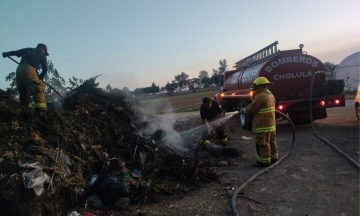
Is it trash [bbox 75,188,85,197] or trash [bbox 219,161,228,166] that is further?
trash [bbox 219,161,228,166]

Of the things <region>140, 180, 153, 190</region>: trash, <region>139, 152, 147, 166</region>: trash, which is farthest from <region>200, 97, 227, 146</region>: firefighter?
<region>140, 180, 153, 190</region>: trash

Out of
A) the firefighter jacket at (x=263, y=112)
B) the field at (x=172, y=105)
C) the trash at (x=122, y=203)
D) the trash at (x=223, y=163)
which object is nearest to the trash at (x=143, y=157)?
the trash at (x=122, y=203)

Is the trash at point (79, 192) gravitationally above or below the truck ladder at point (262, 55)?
below

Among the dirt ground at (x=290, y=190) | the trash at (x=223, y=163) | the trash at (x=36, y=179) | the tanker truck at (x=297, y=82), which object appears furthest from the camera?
the tanker truck at (x=297, y=82)

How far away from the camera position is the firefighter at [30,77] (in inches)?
223

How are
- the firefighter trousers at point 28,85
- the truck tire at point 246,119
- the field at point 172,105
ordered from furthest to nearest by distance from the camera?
the field at point 172,105
the truck tire at point 246,119
the firefighter trousers at point 28,85

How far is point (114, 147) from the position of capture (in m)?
4.92

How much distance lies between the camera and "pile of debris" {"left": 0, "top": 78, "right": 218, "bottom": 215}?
3156 millimetres

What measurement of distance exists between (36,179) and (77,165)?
34.2 inches

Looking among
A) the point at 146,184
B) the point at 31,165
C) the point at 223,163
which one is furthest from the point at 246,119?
the point at 31,165

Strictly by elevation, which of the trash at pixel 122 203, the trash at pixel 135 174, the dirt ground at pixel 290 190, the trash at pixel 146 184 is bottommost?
the dirt ground at pixel 290 190

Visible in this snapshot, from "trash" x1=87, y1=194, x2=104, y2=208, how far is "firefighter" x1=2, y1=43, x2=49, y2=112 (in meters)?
2.98

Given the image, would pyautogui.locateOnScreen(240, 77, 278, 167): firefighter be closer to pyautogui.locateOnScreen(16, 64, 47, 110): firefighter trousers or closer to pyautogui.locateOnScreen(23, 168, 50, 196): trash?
pyautogui.locateOnScreen(23, 168, 50, 196): trash

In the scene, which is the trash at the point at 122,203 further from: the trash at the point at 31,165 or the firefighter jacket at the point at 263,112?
the firefighter jacket at the point at 263,112
